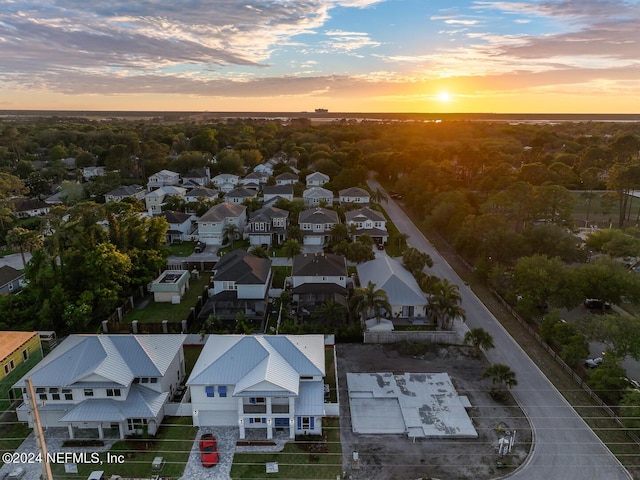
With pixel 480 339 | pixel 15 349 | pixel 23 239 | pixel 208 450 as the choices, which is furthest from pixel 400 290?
pixel 23 239

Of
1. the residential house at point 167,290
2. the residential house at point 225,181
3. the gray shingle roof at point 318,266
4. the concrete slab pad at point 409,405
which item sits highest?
the residential house at point 225,181

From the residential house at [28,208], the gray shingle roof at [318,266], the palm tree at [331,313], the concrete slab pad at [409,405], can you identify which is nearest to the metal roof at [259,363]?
the concrete slab pad at [409,405]

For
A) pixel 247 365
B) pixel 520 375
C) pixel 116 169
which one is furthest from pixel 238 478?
pixel 116 169

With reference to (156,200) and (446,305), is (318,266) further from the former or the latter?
(156,200)

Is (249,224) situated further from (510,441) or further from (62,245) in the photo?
(510,441)

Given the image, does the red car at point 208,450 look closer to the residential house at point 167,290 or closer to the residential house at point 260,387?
the residential house at point 260,387

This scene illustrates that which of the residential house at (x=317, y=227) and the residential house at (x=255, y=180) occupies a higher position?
the residential house at (x=255, y=180)

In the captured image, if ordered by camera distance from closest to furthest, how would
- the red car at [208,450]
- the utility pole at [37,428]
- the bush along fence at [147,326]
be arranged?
the utility pole at [37,428], the red car at [208,450], the bush along fence at [147,326]
